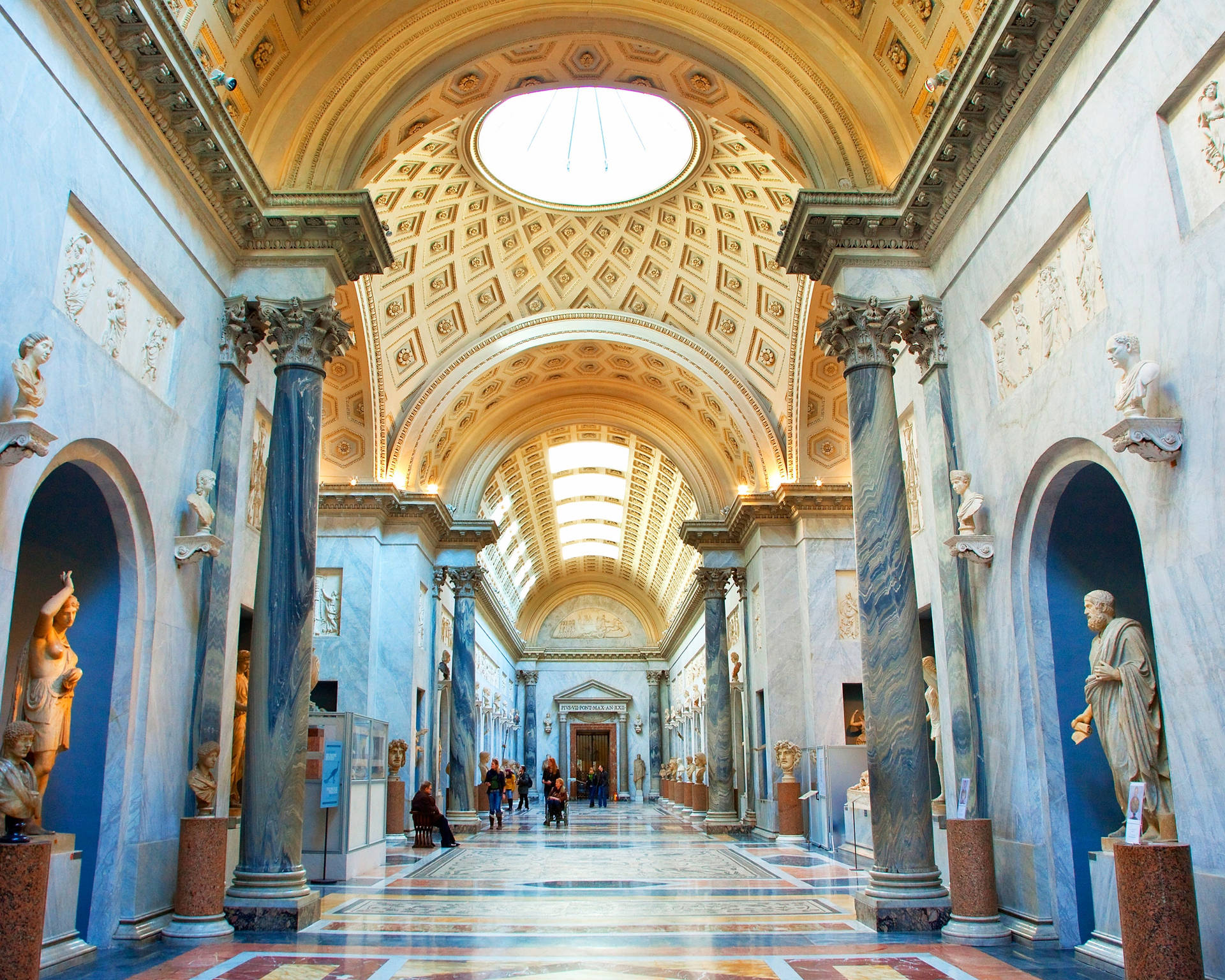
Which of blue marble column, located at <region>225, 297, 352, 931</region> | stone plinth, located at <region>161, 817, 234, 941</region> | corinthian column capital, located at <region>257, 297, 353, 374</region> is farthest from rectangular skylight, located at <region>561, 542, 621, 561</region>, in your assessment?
stone plinth, located at <region>161, 817, 234, 941</region>

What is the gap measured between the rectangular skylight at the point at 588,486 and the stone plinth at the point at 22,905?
28.8 m

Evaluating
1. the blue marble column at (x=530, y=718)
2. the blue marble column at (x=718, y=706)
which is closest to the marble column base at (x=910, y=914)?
the blue marble column at (x=718, y=706)

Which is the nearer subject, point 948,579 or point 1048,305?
point 1048,305

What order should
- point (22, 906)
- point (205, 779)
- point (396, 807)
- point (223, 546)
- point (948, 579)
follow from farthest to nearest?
point (396, 807)
point (948, 579)
point (223, 546)
point (205, 779)
point (22, 906)

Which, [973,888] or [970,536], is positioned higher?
[970,536]

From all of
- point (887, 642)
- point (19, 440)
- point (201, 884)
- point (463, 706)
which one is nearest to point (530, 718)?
point (463, 706)

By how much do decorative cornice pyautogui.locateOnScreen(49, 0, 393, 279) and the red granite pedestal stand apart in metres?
6.03

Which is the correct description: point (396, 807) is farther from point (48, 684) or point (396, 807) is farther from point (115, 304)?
point (115, 304)

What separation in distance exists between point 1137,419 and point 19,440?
7410 millimetres

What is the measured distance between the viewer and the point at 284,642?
9438 millimetres

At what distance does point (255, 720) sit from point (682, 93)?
9.87 m

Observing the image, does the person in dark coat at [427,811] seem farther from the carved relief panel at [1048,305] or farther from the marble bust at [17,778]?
the carved relief panel at [1048,305]

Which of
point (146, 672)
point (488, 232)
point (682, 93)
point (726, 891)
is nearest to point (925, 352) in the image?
point (682, 93)

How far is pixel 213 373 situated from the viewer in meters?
10.5
